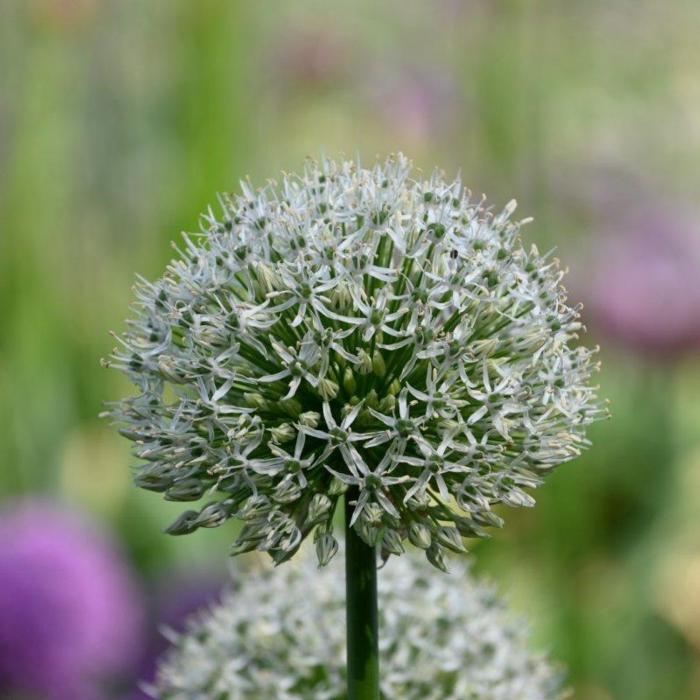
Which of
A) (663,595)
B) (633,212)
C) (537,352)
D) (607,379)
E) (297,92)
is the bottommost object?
(663,595)

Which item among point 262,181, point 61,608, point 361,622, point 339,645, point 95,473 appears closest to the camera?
point 361,622

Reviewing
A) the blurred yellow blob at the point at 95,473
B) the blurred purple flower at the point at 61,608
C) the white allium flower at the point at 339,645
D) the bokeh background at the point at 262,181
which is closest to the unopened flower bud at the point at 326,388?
the white allium flower at the point at 339,645

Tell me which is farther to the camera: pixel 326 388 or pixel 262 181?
pixel 262 181

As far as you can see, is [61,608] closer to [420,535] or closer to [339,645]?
[339,645]

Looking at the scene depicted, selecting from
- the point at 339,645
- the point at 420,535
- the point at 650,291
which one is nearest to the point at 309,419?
the point at 420,535

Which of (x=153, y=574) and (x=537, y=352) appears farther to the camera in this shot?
(x=153, y=574)

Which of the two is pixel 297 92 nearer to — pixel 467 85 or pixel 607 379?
pixel 467 85

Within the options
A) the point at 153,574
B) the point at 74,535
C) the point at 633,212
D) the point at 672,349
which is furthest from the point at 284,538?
the point at 633,212
